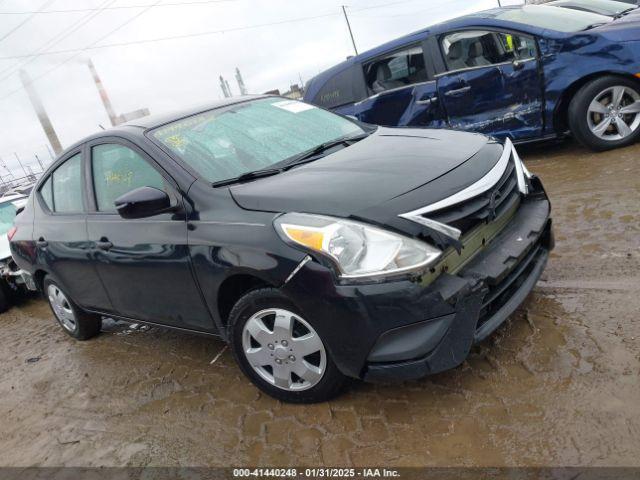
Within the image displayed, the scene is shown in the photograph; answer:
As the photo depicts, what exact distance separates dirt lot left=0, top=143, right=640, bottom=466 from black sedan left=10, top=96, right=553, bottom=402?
0.30 m

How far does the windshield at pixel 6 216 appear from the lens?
7.25 meters

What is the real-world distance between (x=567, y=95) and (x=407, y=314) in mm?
4394

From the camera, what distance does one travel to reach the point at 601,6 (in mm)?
6301

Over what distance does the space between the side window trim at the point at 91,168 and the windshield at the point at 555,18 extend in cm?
450

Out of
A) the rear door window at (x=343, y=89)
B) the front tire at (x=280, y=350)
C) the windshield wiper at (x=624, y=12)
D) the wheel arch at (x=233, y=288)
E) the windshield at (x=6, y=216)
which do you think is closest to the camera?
the front tire at (x=280, y=350)

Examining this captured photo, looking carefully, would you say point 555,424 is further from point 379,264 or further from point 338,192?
point 338,192

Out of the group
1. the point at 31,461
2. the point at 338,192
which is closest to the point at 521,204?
the point at 338,192

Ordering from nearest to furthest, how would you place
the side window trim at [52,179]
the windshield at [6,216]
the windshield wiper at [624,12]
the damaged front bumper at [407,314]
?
the damaged front bumper at [407,314] < the side window trim at [52,179] < the windshield wiper at [624,12] < the windshield at [6,216]

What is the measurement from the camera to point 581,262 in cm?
338

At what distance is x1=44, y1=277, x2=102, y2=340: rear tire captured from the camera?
437 cm

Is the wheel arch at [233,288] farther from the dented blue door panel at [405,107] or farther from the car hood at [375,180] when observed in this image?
the dented blue door panel at [405,107]

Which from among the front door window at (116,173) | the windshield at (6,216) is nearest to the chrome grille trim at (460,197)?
the front door window at (116,173)

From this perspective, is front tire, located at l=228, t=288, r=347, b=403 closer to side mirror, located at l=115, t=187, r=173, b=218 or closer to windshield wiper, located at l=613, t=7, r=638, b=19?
side mirror, located at l=115, t=187, r=173, b=218

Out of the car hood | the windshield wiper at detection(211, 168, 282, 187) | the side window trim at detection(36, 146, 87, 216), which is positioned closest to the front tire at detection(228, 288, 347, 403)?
the car hood
